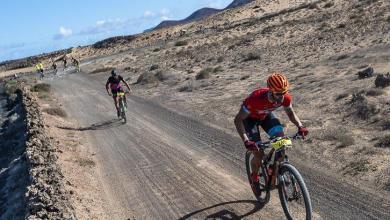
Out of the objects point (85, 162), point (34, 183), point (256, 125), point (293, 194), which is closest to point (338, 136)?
point (256, 125)

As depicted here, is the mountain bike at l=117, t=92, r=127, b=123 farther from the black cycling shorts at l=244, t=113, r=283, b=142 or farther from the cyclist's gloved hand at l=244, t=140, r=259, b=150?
the cyclist's gloved hand at l=244, t=140, r=259, b=150

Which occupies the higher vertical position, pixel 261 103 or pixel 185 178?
pixel 261 103

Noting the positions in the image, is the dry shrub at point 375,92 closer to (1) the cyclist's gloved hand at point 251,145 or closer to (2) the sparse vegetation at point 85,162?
(2) the sparse vegetation at point 85,162

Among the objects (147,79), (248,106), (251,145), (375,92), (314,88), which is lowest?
(147,79)

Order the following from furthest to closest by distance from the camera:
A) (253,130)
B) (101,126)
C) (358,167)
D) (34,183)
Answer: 1. (101,126)
2. (34,183)
3. (358,167)
4. (253,130)

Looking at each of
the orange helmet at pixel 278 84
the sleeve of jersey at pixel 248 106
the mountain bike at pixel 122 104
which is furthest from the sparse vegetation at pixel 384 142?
the mountain bike at pixel 122 104

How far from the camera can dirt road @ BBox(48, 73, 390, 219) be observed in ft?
31.4

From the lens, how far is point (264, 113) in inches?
345

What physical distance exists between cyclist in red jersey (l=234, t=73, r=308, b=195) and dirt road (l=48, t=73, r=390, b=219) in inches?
56.5

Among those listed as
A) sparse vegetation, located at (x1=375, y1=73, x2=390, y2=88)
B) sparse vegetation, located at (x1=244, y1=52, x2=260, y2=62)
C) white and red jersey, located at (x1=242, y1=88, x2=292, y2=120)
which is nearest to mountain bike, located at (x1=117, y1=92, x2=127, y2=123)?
sparse vegetation, located at (x1=375, y1=73, x2=390, y2=88)

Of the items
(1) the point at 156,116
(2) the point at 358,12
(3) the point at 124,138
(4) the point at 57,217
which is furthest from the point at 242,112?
(2) the point at 358,12

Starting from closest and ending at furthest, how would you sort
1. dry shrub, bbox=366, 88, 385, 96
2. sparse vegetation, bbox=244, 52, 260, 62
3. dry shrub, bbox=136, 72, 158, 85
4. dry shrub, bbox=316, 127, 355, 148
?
dry shrub, bbox=316, 127, 355, 148, dry shrub, bbox=366, 88, 385, 96, sparse vegetation, bbox=244, 52, 260, 62, dry shrub, bbox=136, 72, 158, 85

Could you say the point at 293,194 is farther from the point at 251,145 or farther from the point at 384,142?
the point at 384,142

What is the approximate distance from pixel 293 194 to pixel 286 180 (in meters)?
0.26
